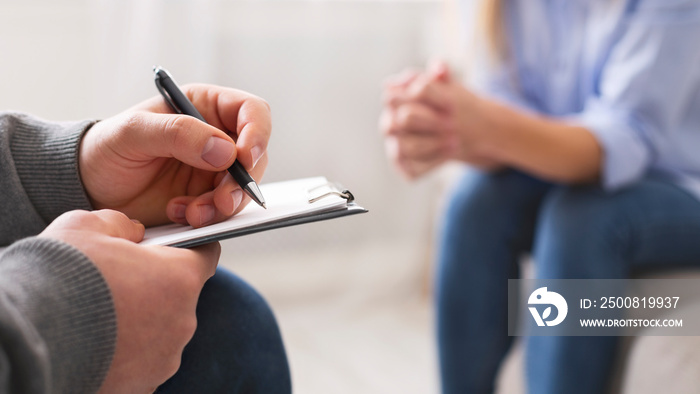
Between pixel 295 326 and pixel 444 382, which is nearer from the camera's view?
pixel 444 382

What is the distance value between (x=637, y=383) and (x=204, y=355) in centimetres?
50

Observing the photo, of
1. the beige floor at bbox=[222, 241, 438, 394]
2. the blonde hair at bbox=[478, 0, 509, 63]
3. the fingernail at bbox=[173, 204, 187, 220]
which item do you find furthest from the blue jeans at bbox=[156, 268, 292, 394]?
the beige floor at bbox=[222, 241, 438, 394]

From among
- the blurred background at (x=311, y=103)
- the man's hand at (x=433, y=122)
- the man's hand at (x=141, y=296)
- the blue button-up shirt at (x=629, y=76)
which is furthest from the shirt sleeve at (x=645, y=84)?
the man's hand at (x=141, y=296)

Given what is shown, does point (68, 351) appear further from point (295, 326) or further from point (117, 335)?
point (295, 326)

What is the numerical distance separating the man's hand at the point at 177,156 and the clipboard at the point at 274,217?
0.02 m

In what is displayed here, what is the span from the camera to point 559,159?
2.69 ft

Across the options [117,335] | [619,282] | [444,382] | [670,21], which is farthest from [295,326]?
[117,335]

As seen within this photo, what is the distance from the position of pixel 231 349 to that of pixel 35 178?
0.67 feet

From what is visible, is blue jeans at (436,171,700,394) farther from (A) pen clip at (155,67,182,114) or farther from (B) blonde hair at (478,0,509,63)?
(A) pen clip at (155,67,182,114)

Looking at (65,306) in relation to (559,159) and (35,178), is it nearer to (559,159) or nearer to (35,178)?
(35,178)

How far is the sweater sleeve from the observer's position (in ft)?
1.51

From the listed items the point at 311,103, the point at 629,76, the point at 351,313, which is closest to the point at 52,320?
the point at 629,76

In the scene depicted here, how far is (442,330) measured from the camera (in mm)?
951

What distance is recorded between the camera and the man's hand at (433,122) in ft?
2.92
